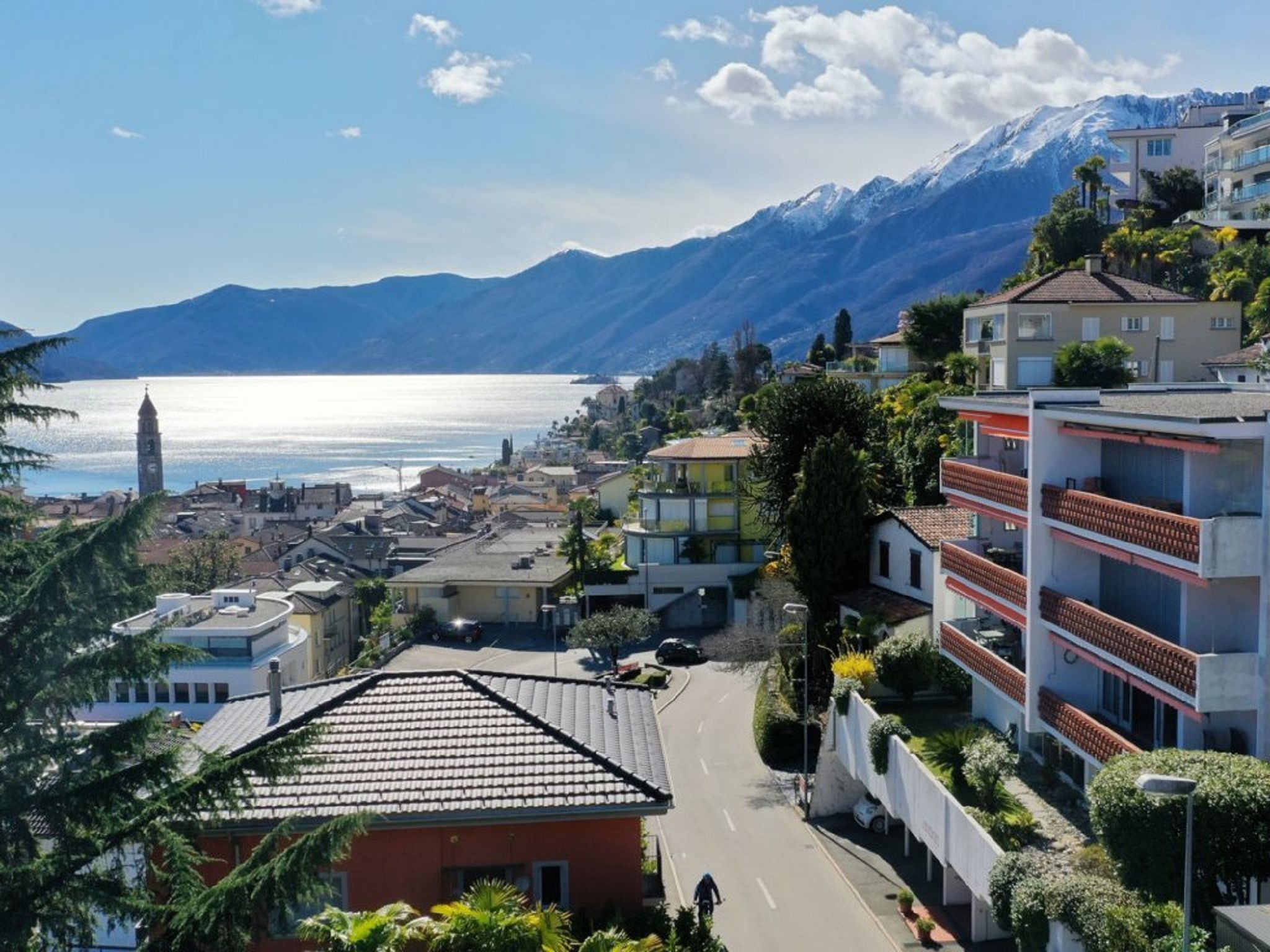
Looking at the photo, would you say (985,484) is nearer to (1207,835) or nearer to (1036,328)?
(1207,835)

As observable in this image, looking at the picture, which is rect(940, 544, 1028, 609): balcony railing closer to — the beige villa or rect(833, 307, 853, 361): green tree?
the beige villa

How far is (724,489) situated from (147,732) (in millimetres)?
43421

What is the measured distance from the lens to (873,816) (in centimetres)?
2666

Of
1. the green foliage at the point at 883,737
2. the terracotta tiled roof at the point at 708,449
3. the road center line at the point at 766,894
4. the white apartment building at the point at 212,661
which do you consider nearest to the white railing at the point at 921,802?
the green foliage at the point at 883,737

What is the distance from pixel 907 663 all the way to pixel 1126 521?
10.8 metres

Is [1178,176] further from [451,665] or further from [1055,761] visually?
[1055,761]

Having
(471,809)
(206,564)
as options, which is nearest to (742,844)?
(471,809)

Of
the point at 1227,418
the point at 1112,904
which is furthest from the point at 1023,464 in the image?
the point at 1112,904

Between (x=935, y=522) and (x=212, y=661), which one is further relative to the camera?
(x=212, y=661)

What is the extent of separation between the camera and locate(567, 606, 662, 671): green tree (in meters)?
43.0

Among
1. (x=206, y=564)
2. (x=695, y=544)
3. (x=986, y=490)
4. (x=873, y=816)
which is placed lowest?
(x=206, y=564)

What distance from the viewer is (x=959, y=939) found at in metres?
20.2

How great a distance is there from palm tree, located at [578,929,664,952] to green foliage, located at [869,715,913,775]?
1290 cm

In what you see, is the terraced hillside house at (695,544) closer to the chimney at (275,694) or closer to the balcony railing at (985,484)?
the balcony railing at (985,484)
